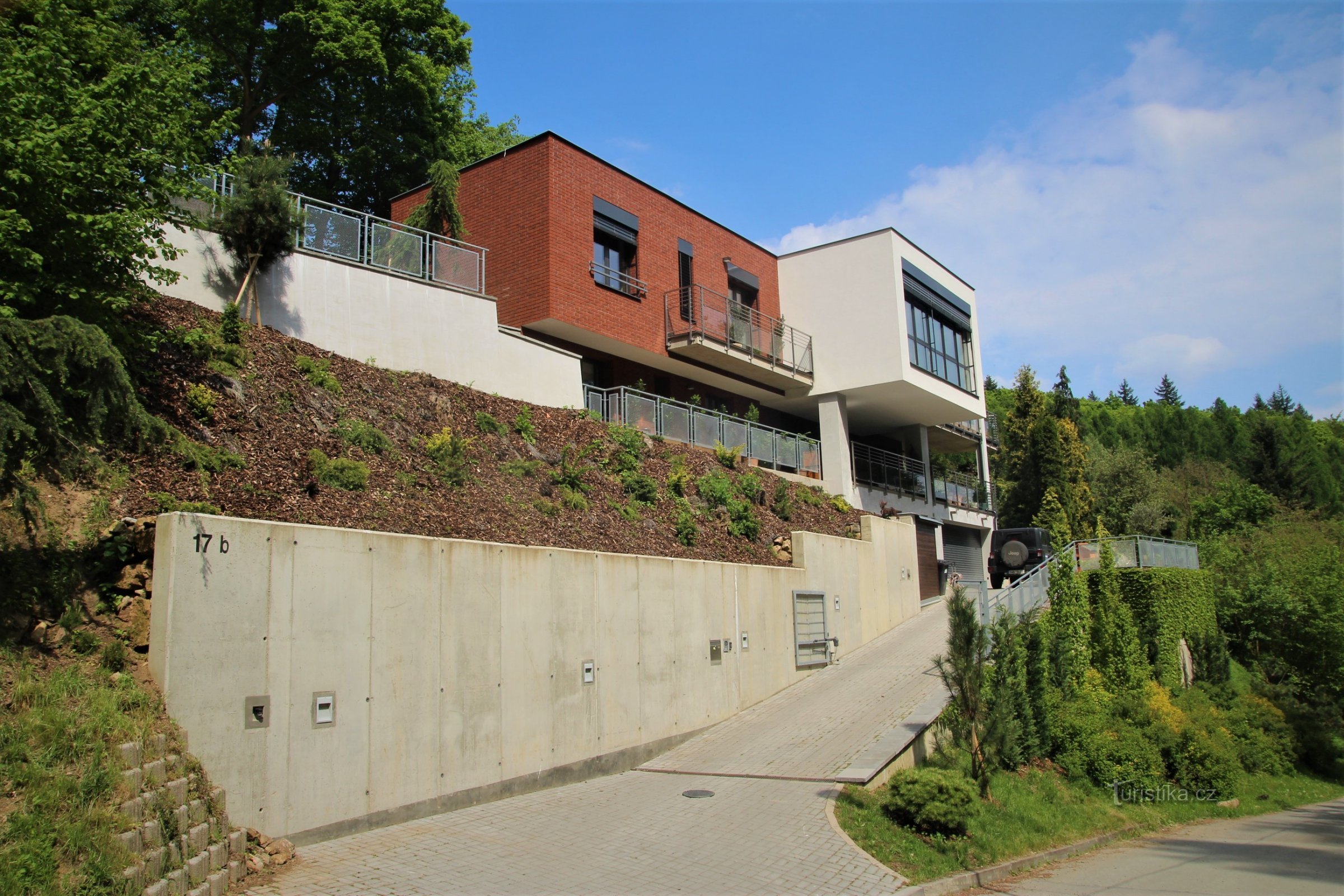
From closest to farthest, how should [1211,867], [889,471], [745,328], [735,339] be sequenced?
[1211,867]
[735,339]
[745,328]
[889,471]

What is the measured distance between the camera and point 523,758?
35.5 ft

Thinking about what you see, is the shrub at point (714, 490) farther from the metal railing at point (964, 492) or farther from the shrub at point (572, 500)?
the metal railing at point (964, 492)

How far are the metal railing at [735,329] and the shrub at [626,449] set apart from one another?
5205mm

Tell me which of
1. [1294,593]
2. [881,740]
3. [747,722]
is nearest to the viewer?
[881,740]

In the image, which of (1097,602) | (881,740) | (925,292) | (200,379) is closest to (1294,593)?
(1097,602)

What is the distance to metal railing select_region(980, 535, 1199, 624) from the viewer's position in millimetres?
18297

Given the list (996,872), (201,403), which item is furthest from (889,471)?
(201,403)

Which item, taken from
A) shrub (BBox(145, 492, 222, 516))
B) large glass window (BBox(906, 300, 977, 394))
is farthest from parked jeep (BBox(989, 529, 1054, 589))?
shrub (BBox(145, 492, 222, 516))

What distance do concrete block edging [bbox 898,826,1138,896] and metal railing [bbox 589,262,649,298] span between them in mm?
15892

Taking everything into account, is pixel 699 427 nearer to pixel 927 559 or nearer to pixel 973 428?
pixel 927 559

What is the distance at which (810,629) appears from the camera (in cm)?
1752

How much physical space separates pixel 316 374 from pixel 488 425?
10.3 feet

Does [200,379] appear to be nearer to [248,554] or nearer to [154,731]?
[248,554]

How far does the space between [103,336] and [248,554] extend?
226 centimetres
